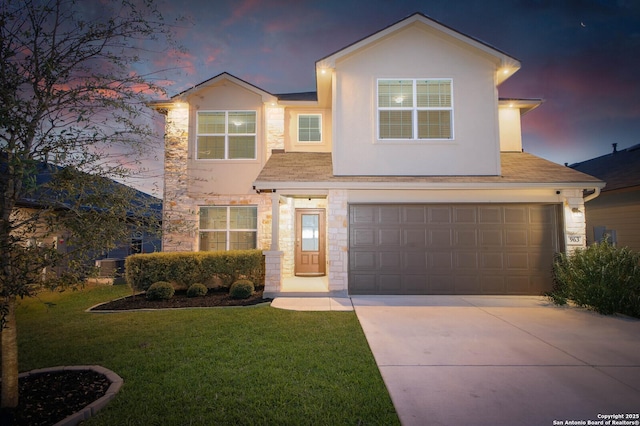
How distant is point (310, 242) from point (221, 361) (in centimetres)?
693

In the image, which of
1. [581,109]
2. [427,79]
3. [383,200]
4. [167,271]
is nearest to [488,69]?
[427,79]

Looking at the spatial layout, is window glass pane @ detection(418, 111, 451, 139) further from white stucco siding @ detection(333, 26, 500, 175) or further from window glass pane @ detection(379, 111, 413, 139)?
window glass pane @ detection(379, 111, 413, 139)

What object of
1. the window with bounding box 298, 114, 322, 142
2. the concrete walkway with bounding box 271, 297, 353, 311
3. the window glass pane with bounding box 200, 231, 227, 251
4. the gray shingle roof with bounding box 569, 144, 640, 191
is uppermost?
the window with bounding box 298, 114, 322, 142

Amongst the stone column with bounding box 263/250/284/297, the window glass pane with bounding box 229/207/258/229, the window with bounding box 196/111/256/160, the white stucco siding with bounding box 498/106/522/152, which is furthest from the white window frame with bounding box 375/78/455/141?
the window glass pane with bounding box 229/207/258/229

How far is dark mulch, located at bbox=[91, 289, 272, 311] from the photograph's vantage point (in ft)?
23.9

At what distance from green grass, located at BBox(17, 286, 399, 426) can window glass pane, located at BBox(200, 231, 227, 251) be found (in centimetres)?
357

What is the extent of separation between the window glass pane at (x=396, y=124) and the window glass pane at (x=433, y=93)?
1.78ft

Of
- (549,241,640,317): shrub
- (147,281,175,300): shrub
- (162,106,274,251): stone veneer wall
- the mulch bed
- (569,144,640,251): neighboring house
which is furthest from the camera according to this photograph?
(569,144,640,251): neighboring house

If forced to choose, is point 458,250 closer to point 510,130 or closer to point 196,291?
point 510,130

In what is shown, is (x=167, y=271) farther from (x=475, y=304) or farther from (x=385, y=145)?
(x=475, y=304)

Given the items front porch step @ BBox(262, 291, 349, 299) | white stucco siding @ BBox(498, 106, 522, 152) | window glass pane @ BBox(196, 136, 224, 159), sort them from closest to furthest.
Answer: front porch step @ BBox(262, 291, 349, 299), window glass pane @ BBox(196, 136, 224, 159), white stucco siding @ BBox(498, 106, 522, 152)

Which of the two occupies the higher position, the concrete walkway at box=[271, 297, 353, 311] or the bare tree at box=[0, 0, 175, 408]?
the bare tree at box=[0, 0, 175, 408]

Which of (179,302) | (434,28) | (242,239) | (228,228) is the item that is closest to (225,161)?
(228,228)

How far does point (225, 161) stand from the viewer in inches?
403
